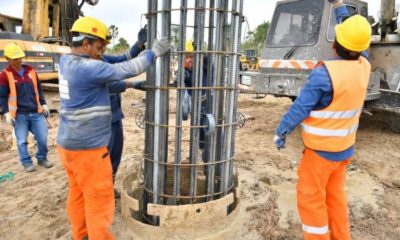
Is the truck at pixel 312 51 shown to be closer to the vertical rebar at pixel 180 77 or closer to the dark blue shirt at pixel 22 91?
the vertical rebar at pixel 180 77

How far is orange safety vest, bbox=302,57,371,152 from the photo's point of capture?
266 cm

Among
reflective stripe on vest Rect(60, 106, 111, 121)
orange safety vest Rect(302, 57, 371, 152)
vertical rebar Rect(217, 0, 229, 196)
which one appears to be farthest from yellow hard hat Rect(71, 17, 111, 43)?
orange safety vest Rect(302, 57, 371, 152)

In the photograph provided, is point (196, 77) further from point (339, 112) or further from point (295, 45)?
point (295, 45)

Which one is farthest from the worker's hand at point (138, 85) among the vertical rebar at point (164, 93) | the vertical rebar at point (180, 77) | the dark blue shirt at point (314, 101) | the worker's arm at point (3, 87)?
the worker's arm at point (3, 87)

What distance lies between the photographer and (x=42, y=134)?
5.24m

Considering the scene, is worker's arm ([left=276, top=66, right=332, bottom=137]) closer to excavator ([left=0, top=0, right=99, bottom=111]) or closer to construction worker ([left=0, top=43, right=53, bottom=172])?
construction worker ([left=0, top=43, right=53, bottom=172])

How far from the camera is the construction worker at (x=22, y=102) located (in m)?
4.92

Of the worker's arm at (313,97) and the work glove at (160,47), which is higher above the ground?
the work glove at (160,47)

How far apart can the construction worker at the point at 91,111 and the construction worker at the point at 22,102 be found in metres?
2.57

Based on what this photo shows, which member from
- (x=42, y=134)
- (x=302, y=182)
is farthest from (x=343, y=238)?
(x=42, y=134)

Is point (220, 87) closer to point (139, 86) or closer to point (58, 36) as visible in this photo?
point (139, 86)

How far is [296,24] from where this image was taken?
6.90 meters

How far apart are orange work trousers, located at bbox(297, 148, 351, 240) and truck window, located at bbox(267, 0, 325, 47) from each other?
415 cm

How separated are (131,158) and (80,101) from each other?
3016mm
